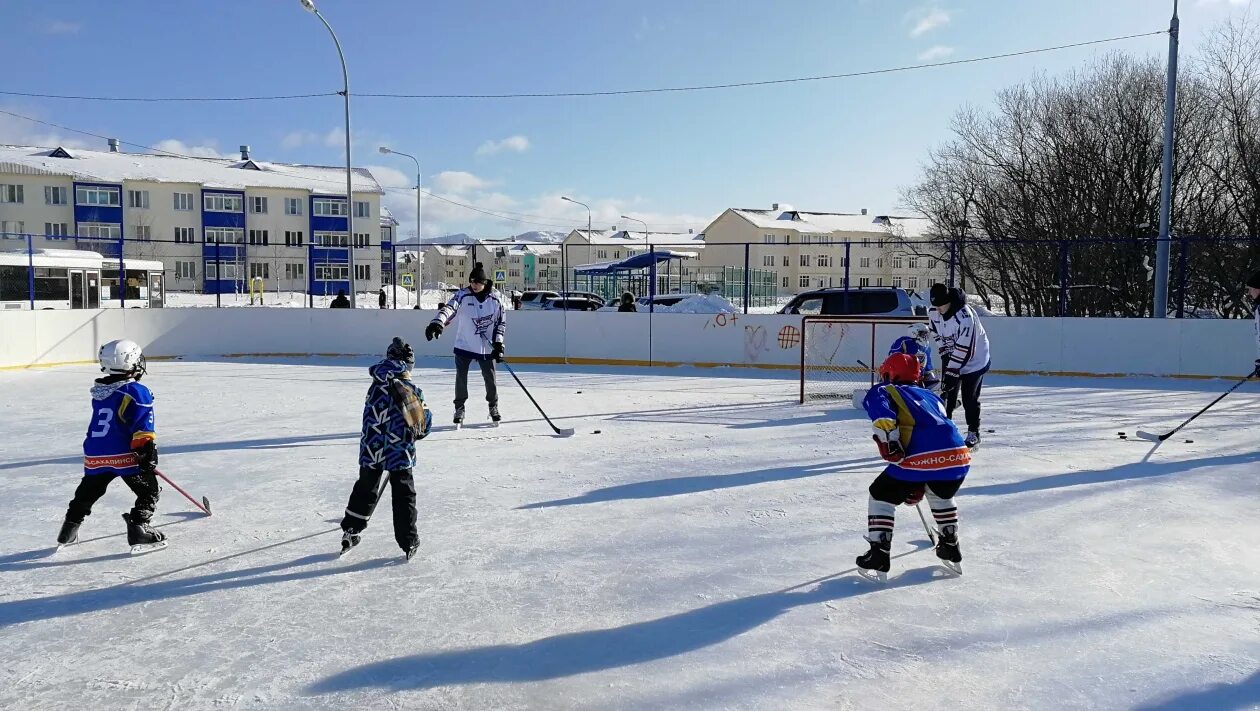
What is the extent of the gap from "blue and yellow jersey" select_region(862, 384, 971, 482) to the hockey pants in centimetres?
231

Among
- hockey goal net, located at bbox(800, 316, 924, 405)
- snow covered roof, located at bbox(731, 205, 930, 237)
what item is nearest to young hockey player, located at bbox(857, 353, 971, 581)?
hockey goal net, located at bbox(800, 316, 924, 405)

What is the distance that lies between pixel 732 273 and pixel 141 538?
59.0 feet

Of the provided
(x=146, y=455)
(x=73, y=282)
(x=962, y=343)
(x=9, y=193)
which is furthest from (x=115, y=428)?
(x=9, y=193)

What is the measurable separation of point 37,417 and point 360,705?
8.03 m

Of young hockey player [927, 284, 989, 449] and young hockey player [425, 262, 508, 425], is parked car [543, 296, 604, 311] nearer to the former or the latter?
young hockey player [425, 262, 508, 425]

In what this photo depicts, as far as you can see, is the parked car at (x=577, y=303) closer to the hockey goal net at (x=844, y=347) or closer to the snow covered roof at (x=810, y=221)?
the hockey goal net at (x=844, y=347)

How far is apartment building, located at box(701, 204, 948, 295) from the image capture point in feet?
54.4

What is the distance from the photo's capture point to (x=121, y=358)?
13.9 ft

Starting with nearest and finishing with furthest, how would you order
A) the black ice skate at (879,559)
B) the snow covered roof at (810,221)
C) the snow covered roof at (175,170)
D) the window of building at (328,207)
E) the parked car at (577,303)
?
the black ice skate at (879,559)
the parked car at (577,303)
the snow covered roof at (175,170)
the window of building at (328,207)
the snow covered roof at (810,221)

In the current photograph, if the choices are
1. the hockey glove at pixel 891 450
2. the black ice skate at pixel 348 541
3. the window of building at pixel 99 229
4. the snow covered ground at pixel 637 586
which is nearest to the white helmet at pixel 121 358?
the snow covered ground at pixel 637 586

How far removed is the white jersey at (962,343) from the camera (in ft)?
24.0

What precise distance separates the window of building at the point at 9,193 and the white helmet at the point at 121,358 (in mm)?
52634

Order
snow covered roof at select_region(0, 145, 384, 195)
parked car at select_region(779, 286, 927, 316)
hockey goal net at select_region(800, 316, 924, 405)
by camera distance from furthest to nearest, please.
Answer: snow covered roof at select_region(0, 145, 384, 195) < parked car at select_region(779, 286, 927, 316) < hockey goal net at select_region(800, 316, 924, 405)

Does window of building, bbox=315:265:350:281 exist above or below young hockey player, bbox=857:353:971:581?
above
